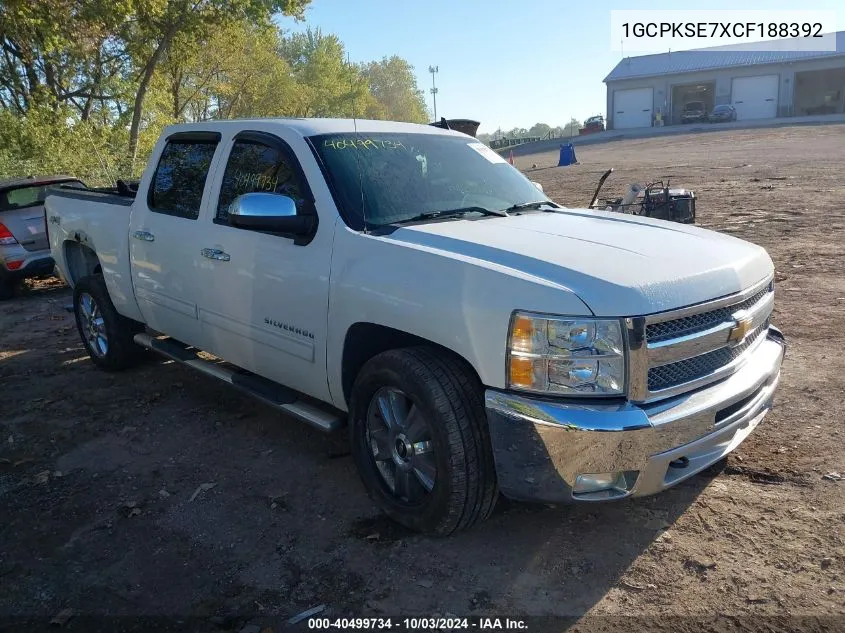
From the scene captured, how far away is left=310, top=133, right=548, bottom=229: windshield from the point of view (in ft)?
12.2

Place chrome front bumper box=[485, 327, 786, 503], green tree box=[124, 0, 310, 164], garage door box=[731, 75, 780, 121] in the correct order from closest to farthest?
chrome front bumper box=[485, 327, 786, 503] → green tree box=[124, 0, 310, 164] → garage door box=[731, 75, 780, 121]

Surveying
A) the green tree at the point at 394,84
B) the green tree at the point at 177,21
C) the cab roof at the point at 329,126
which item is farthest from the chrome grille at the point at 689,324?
the green tree at the point at 394,84

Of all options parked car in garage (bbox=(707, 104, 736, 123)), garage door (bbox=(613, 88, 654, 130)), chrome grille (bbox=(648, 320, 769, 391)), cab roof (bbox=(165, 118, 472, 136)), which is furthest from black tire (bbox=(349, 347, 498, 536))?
garage door (bbox=(613, 88, 654, 130))

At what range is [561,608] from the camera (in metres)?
2.81

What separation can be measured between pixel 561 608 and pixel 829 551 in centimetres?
126

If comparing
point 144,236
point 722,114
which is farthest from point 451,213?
point 722,114

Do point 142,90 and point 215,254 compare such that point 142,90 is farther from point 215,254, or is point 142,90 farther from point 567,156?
point 215,254

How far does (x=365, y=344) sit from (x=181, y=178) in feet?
7.35

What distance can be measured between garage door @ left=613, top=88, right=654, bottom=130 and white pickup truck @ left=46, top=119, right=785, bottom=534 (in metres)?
59.5

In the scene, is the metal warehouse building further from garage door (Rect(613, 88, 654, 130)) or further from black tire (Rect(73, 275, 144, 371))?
black tire (Rect(73, 275, 144, 371))

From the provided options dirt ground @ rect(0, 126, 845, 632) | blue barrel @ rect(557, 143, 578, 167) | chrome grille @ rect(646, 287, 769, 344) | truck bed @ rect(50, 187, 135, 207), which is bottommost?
dirt ground @ rect(0, 126, 845, 632)

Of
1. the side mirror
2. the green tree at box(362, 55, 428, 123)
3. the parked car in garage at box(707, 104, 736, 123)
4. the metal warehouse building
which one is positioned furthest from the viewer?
the green tree at box(362, 55, 428, 123)

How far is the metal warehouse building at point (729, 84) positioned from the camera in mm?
53688

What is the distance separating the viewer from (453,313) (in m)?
2.98
